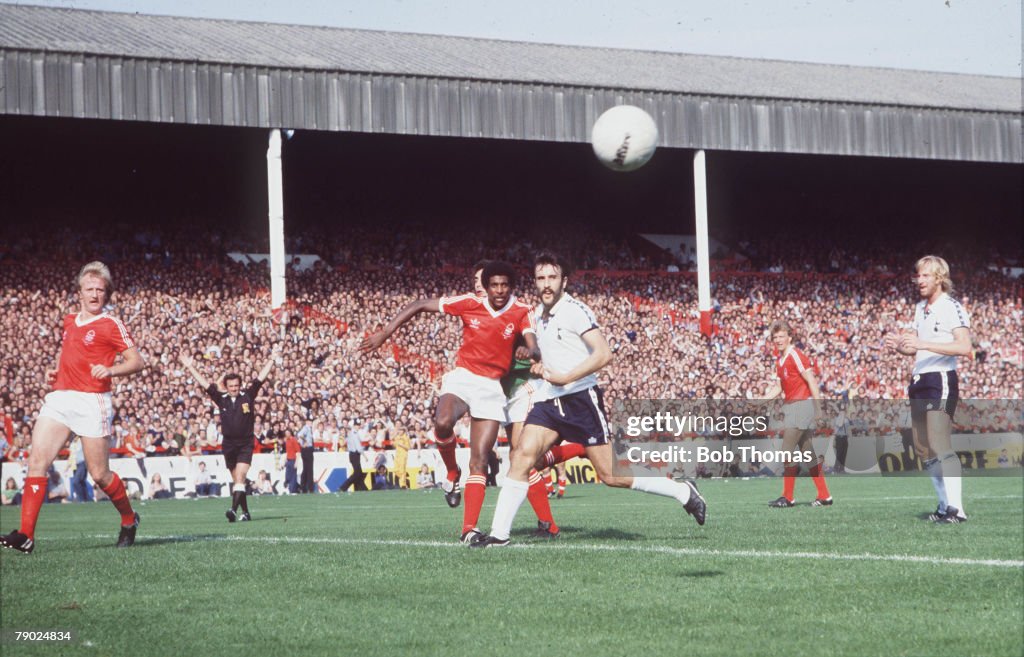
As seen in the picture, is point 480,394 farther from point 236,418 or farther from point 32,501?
point 236,418

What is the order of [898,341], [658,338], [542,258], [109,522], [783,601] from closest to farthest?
[783,601] < [542,258] < [898,341] < [109,522] < [658,338]

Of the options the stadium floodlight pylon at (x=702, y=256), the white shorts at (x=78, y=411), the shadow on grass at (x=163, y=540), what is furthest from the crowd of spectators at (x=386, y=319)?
the white shorts at (x=78, y=411)

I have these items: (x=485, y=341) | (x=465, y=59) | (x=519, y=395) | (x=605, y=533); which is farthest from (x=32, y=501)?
(x=465, y=59)

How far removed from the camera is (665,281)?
3522 cm

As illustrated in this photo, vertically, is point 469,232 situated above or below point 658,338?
above

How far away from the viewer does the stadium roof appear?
28.1 meters

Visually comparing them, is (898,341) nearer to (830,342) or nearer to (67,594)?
(67,594)

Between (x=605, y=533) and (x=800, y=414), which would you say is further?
(x=800, y=414)

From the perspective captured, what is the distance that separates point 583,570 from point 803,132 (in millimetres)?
28345

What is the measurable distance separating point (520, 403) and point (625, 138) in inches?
155

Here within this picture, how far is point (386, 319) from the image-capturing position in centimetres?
3139

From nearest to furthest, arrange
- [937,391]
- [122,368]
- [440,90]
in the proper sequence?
[122,368]
[937,391]
[440,90]

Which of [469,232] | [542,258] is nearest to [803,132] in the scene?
[469,232]

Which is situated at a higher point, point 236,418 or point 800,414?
point 236,418
